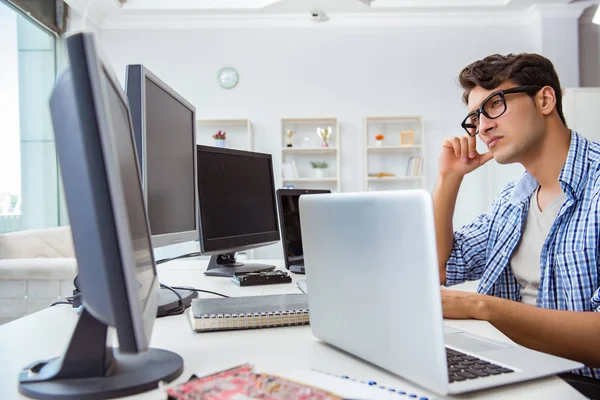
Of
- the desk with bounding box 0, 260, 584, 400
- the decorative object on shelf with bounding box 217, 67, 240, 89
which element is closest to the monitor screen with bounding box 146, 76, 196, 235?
the desk with bounding box 0, 260, 584, 400

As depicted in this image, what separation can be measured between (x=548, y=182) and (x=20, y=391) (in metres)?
1.39

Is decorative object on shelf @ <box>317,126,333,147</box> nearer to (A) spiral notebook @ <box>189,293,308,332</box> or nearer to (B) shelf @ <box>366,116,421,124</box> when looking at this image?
(B) shelf @ <box>366,116,421,124</box>

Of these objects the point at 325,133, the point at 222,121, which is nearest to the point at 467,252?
the point at 325,133

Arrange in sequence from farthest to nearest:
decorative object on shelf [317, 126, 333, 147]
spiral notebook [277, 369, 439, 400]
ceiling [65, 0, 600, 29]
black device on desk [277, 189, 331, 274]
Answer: decorative object on shelf [317, 126, 333, 147] < ceiling [65, 0, 600, 29] < black device on desk [277, 189, 331, 274] < spiral notebook [277, 369, 439, 400]

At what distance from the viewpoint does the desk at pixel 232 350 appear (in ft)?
2.19

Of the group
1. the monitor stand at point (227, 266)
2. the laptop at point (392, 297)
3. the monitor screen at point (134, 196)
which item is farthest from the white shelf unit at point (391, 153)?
the monitor screen at point (134, 196)

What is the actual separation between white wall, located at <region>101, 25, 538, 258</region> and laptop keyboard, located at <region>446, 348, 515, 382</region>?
4.84 meters

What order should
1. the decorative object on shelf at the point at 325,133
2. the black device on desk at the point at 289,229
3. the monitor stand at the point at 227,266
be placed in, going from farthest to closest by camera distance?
1. the decorative object on shelf at the point at 325,133
2. the black device on desk at the point at 289,229
3. the monitor stand at the point at 227,266

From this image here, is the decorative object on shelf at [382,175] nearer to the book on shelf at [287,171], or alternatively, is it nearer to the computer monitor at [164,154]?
the book on shelf at [287,171]

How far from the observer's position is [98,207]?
1.57 feet

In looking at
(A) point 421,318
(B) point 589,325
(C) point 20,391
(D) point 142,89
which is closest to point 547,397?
(A) point 421,318

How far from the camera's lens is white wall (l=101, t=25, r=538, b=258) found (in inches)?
219

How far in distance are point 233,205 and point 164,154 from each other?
58 cm

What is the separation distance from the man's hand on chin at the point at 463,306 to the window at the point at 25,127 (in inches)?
150
